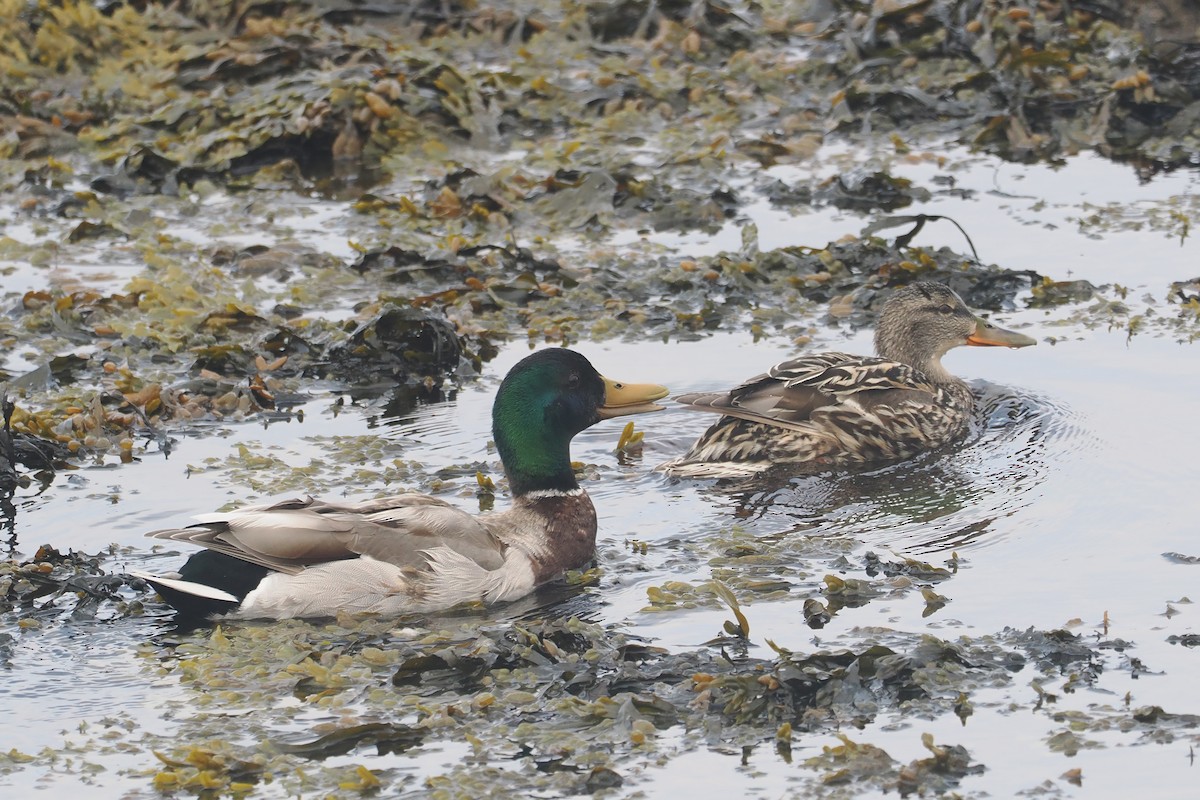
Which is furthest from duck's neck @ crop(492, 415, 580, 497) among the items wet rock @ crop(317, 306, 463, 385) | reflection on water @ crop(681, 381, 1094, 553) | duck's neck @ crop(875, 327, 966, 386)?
duck's neck @ crop(875, 327, 966, 386)

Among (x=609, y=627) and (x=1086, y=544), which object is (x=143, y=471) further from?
(x=1086, y=544)

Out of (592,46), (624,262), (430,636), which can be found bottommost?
(430,636)

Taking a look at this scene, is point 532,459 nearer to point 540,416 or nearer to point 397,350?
point 540,416

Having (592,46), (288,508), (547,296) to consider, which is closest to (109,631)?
(288,508)

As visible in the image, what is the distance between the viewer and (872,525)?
8.60 m

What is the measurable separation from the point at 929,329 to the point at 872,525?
221cm

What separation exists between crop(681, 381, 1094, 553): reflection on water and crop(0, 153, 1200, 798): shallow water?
0.02 meters

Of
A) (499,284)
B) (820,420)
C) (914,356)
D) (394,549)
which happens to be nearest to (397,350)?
(499,284)

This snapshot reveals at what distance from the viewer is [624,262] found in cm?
1209

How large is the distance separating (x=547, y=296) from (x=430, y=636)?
443 cm

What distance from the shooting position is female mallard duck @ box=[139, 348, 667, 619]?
Result: 25.1ft

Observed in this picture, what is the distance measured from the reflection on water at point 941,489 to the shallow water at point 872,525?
2 cm

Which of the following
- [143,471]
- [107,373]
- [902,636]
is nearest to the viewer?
[902,636]

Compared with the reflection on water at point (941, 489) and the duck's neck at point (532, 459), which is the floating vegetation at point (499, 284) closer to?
the reflection on water at point (941, 489)
